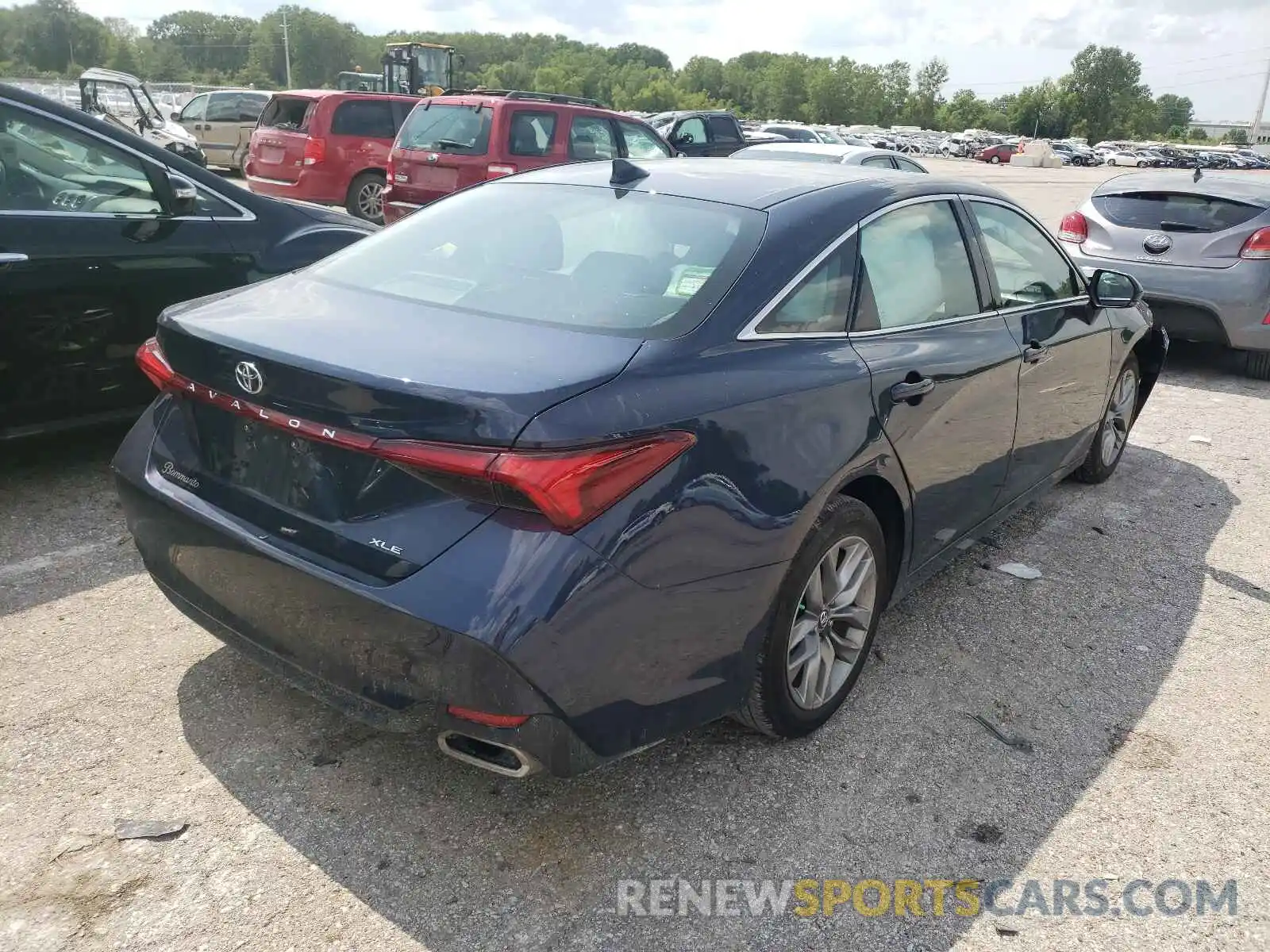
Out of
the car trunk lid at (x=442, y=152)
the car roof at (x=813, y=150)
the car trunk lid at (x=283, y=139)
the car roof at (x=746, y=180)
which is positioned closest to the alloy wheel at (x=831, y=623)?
the car roof at (x=746, y=180)

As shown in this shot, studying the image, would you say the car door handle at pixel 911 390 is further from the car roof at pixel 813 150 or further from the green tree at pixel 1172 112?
the green tree at pixel 1172 112

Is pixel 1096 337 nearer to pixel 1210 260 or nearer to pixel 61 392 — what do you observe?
pixel 1210 260

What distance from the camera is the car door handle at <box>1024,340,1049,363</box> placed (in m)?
3.85

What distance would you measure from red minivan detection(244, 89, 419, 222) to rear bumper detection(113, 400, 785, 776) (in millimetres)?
11979

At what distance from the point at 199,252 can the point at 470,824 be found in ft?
10.7

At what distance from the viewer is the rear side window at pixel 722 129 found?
54.6 ft

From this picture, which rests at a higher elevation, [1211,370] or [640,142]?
[640,142]

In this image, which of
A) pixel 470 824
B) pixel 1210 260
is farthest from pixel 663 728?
pixel 1210 260

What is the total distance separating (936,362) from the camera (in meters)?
3.28

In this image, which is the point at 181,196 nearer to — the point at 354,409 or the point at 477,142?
the point at 354,409

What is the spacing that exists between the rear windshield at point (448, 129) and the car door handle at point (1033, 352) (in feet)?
27.3

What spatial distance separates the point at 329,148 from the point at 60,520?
10.5 m

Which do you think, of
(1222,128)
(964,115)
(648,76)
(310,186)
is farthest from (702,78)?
(310,186)

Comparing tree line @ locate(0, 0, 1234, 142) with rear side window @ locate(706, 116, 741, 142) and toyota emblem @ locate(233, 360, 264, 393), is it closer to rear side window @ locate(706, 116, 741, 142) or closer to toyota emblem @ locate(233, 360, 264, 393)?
rear side window @ locate(706, 116, 741, 142)
